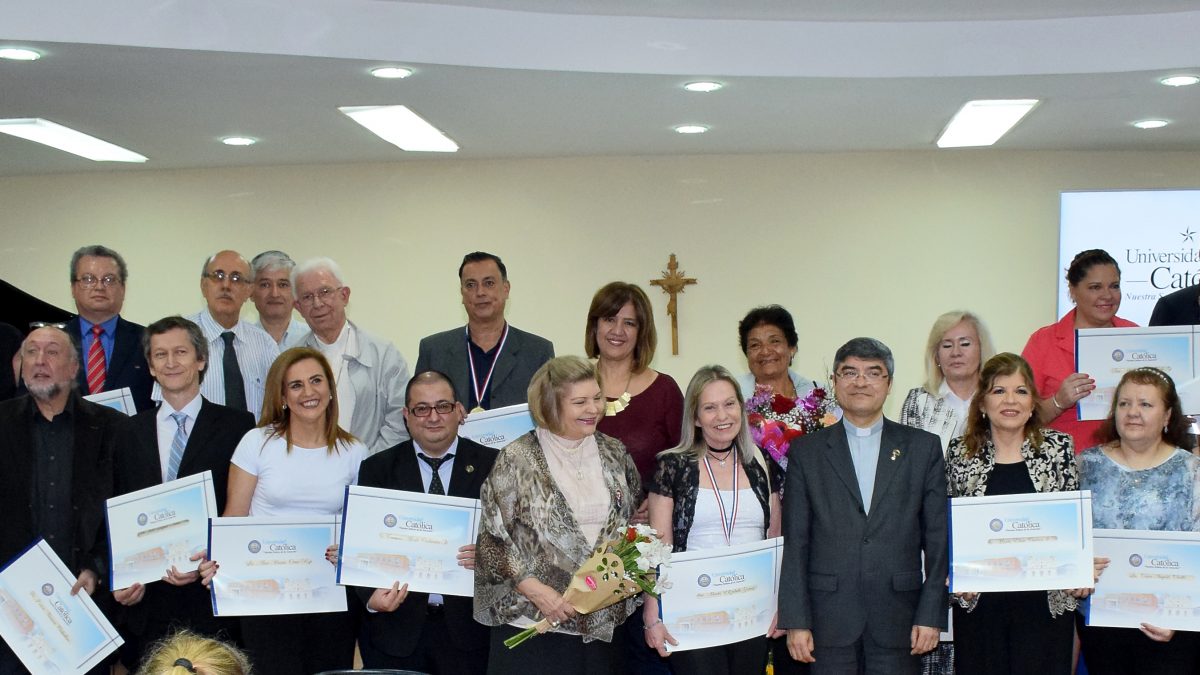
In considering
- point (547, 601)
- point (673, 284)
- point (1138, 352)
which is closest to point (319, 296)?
point (547, 601)

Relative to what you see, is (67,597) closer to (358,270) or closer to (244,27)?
(244,27)

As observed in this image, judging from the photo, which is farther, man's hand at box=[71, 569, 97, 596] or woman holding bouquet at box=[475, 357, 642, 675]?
man's hand at box=[71, 569, 97, 596]

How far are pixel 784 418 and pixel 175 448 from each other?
2.36m

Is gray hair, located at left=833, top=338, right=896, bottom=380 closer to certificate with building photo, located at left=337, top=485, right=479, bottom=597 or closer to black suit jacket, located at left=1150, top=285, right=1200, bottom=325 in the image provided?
certificate with building photo, located at left=337, top=485, right=479, bottom=597

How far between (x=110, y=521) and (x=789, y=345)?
120 inches

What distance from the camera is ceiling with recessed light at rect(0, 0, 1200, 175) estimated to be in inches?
213

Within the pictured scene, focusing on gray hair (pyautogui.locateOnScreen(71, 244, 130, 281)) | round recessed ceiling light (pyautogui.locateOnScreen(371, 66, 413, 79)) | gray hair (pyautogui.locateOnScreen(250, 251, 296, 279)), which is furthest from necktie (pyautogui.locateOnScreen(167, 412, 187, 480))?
round recessed ceiling light (pyautogui.locateOnScreen(371, 66, 413, 79))

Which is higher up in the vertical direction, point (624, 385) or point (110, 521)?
point (624, 385)

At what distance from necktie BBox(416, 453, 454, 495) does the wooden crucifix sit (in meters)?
4.26

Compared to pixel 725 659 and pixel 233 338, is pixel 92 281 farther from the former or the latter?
pixel 725 659

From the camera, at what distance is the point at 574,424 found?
4.13 m

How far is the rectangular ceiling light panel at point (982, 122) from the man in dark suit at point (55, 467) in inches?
191

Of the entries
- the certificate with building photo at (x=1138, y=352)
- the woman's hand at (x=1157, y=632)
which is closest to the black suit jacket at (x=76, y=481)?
the woman's hand at (x=1157, y=632)

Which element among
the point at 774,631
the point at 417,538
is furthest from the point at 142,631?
the point at 774,631
